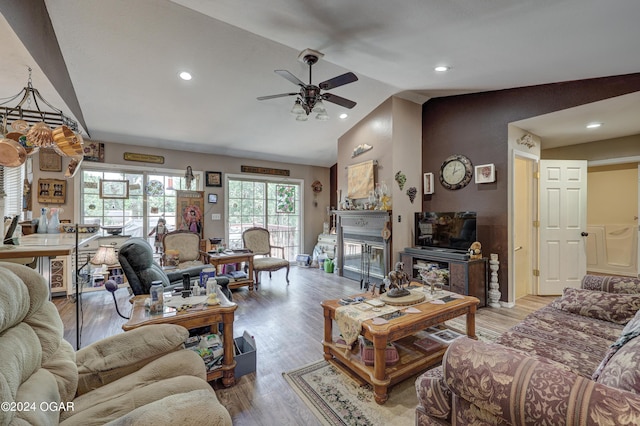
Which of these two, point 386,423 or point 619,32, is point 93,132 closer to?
point 386,423

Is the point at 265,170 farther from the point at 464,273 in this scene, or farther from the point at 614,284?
the point at 614,284

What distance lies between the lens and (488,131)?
3.92m

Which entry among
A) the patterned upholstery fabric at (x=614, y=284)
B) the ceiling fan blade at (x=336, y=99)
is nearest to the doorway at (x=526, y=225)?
the patterned upholstery fabric at (x=614, y=284)

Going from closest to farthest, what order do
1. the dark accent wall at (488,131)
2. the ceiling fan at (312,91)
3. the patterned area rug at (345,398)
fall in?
the patterned area rug at (345,398)
the ceiling fan at (312,91)
the dark accent wall at (488,131)

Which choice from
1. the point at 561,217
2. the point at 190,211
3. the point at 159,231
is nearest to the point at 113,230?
the point at 159,231

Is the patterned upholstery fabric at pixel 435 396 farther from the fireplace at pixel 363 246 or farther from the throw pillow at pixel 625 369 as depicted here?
the fireplace at pixel 363 246

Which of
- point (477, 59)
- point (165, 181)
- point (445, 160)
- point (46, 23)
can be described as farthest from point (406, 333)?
point (165, 181)

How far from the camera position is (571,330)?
195 cm

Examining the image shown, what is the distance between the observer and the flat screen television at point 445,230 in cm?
381

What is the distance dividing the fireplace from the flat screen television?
51 cm

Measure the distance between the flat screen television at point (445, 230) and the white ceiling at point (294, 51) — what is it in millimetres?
1666

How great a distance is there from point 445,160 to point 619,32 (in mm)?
2399

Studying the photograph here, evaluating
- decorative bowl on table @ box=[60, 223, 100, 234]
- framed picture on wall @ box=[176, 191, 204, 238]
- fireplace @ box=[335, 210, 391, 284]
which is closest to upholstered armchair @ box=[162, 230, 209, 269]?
framed picture on wall @ box=[176, 191, 204, 238]

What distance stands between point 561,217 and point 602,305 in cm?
259
